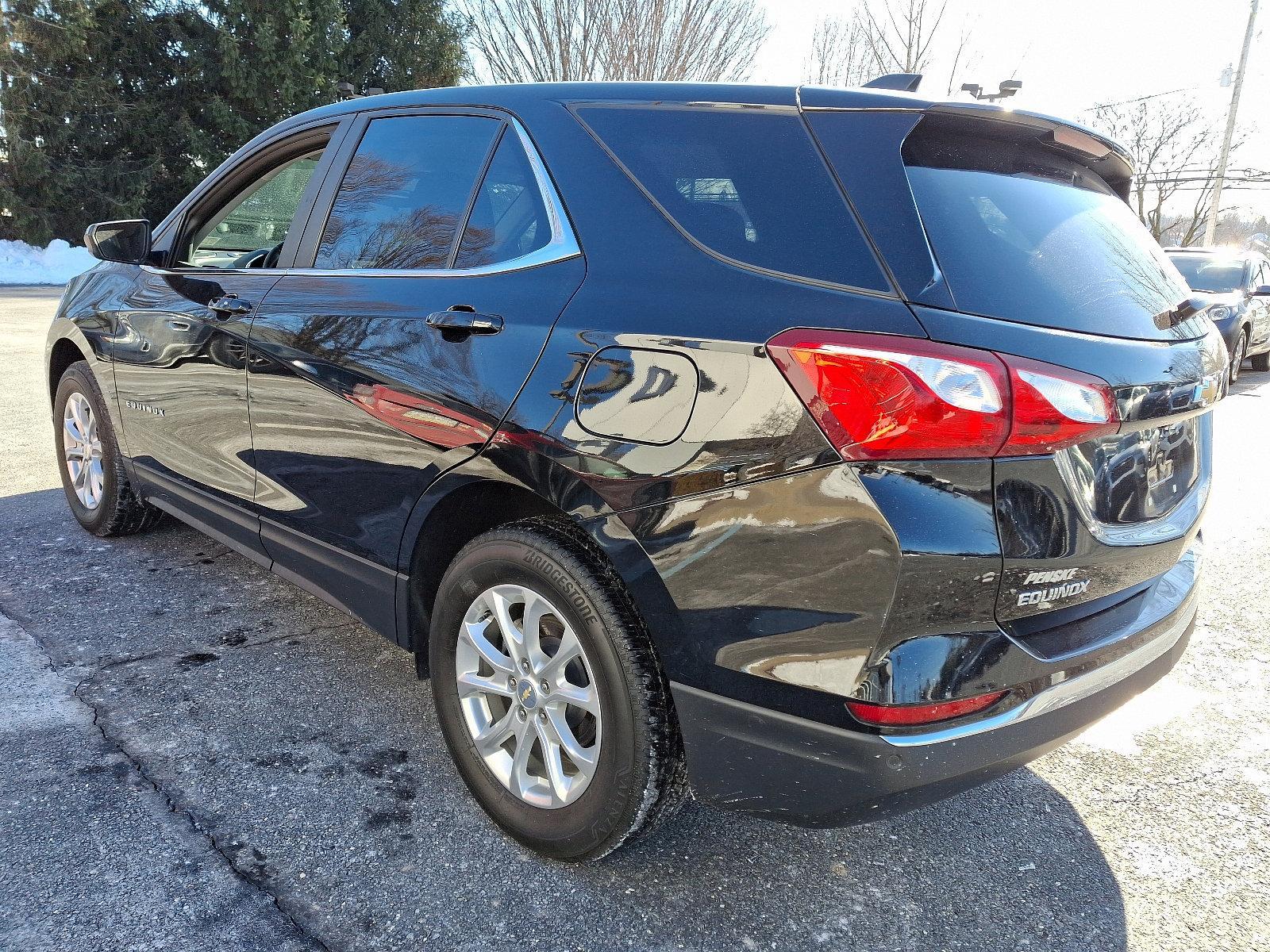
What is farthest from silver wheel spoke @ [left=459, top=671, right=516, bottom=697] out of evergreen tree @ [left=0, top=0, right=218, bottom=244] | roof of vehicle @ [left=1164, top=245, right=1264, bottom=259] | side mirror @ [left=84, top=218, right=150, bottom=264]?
evergreen tree @ [left=0, top=0, right=218, bottom=244]

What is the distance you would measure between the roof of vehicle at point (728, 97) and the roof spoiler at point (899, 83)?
105mm

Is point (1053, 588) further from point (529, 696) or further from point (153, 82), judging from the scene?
point (153, 82)

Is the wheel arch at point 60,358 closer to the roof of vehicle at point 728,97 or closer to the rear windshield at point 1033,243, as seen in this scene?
the roof of vehicle at point 728,97

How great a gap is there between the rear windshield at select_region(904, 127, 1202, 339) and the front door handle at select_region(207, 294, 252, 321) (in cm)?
215

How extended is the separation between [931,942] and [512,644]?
1124 millimetres

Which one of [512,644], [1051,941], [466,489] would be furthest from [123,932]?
[1051,941]

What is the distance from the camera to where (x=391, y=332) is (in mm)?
2428

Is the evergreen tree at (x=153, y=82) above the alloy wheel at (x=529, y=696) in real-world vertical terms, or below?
above

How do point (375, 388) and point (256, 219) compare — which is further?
point (256, 219)

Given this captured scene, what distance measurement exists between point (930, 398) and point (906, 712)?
1.82 ft

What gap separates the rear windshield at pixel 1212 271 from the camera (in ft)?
36.5

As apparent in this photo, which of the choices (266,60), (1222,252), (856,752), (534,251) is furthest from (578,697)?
(266,60)

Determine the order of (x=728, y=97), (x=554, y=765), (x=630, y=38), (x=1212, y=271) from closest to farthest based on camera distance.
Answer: (x=728, y=97) → (x=554, y=765) → (x=1212, y=271) → (x=630, y=38)

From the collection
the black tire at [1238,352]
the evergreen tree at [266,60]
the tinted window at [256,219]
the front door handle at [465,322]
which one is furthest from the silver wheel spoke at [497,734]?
the evergreen tree at [266,60]
